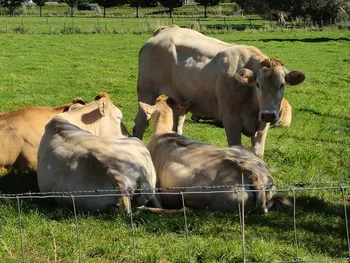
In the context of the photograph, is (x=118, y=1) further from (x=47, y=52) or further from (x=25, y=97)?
(x=25, y=97)

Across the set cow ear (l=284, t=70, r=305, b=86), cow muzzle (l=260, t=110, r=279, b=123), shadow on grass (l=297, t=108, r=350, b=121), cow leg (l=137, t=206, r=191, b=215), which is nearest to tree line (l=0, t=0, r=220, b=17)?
shadow on grass (l=297, t=108, r=350, b=121)

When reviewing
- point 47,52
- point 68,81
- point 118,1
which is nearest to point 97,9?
point 118,1

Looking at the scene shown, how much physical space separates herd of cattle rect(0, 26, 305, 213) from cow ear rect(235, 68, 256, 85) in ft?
0.04

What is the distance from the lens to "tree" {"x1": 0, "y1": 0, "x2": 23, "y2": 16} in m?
76.7

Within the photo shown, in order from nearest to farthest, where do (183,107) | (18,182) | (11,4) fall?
(18,182)
(183,107)
(11,4)

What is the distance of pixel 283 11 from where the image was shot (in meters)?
52.9

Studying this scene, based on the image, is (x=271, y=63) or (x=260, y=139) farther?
(x=260, y=139)

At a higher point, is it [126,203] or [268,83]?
[268,83]

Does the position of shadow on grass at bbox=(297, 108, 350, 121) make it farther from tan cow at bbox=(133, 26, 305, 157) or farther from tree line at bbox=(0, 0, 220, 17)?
tree line at bbox=(0, 0, 220, 17)

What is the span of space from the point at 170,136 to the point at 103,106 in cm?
126

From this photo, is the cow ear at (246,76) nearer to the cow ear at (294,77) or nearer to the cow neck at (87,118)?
the cow ear at (294,77)

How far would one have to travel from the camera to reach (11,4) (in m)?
78.5

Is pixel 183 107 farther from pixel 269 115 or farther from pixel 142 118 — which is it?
pixel 269 115

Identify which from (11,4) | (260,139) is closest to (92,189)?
(260,139)
